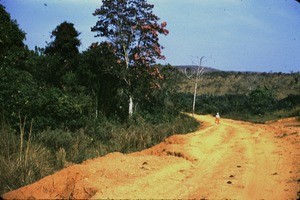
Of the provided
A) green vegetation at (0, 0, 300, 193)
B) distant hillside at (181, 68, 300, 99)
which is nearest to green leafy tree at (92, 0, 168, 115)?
green vegetation at (0, 0, 300, 193)

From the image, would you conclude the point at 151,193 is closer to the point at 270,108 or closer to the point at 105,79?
the point at 105,79

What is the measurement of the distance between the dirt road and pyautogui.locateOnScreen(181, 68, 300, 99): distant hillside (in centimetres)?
5745

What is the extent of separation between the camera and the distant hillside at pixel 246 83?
225 feet

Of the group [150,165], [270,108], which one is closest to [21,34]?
[150,165]

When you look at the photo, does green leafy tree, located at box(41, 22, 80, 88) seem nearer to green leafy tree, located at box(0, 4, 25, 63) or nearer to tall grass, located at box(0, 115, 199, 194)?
green leafy tree, located at box(0, 4, 25, 63)

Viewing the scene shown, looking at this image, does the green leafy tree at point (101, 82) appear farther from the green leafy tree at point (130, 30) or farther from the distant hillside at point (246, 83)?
the distant hillside at point (246, 83)

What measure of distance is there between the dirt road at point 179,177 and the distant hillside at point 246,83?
2262 inches

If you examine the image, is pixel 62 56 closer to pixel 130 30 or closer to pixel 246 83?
pixel 130 30

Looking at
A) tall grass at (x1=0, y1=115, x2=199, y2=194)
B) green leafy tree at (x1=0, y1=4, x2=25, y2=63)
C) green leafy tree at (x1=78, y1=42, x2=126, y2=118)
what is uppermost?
green leafy tree at (x1=0, y1=4, x2=25, y2=63)

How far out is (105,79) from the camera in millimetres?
22312

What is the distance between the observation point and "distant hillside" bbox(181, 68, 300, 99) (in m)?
68.5

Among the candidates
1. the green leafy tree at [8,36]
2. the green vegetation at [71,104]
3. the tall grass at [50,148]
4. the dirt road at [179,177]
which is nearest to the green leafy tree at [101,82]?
the green vegetation at [71,104]

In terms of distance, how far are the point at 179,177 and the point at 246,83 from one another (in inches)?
2943

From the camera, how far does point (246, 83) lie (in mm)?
79188
